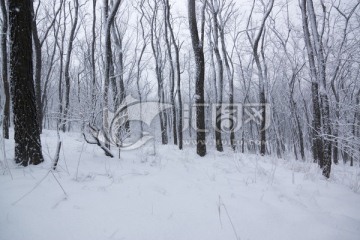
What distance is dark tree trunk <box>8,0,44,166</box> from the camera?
3.28 meters

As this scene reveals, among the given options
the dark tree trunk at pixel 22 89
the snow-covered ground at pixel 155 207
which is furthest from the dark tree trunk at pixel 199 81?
the dark tree trunk at pixel 22 89

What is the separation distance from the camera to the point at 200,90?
6648mm

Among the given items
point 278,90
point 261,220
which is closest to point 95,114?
point 261,220

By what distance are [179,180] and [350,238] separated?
2.36 m

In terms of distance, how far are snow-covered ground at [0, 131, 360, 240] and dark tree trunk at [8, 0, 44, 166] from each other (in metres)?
0.30

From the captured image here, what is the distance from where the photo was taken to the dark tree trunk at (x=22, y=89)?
10.8 feet

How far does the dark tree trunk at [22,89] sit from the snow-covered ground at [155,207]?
302 mm

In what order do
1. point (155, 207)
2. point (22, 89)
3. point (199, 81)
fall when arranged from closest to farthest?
point (155, 207) < point (22, 89) < point (199, 81)

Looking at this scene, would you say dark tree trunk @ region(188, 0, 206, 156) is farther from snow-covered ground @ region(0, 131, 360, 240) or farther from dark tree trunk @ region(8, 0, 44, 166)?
dark tree trunk @ region(8, 0, 44, 166)

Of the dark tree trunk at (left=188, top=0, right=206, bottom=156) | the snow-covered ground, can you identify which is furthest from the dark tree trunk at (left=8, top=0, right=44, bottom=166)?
the dark tree trunk at (left=188, top=0, right=206, bottom=156)

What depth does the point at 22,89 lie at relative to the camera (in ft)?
10.9

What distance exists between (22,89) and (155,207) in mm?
2804

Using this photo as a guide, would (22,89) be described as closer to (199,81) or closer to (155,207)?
(155,207)

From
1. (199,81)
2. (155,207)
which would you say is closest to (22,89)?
(155,207)
